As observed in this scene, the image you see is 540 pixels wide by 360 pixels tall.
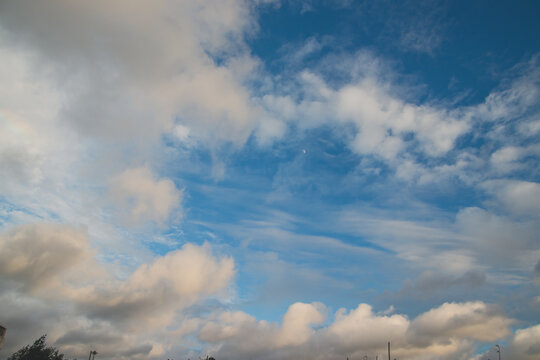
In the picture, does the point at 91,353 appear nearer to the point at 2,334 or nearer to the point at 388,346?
the point at 2,334

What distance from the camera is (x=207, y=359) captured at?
152875mm

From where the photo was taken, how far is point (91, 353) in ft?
310

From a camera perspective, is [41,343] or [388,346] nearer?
[41,343]

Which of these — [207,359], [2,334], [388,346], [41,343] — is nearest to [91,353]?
[41,343]

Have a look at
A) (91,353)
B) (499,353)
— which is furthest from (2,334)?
(499,353)

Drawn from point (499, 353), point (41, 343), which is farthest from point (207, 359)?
point (499, 353)

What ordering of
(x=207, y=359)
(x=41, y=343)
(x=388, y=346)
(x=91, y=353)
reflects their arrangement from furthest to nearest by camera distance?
(x=207, y=359) < (x=388, y=346) < (x=91, y=353) < (x=41, y=343)

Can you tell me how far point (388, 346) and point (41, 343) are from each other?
3573 inches

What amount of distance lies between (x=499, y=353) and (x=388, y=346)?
1229 inches

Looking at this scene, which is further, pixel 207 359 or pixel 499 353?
pixel 207 359

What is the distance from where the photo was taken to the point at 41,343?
84500 millimetres

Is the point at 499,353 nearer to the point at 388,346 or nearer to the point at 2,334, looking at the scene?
the point at 388,346

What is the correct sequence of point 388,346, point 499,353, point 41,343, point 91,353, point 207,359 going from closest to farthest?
point 499,353 < point 41,343 < point 91,353 < point 388,346 < point 207,359

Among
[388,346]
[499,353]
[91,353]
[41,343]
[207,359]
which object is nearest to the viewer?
[499,353]
